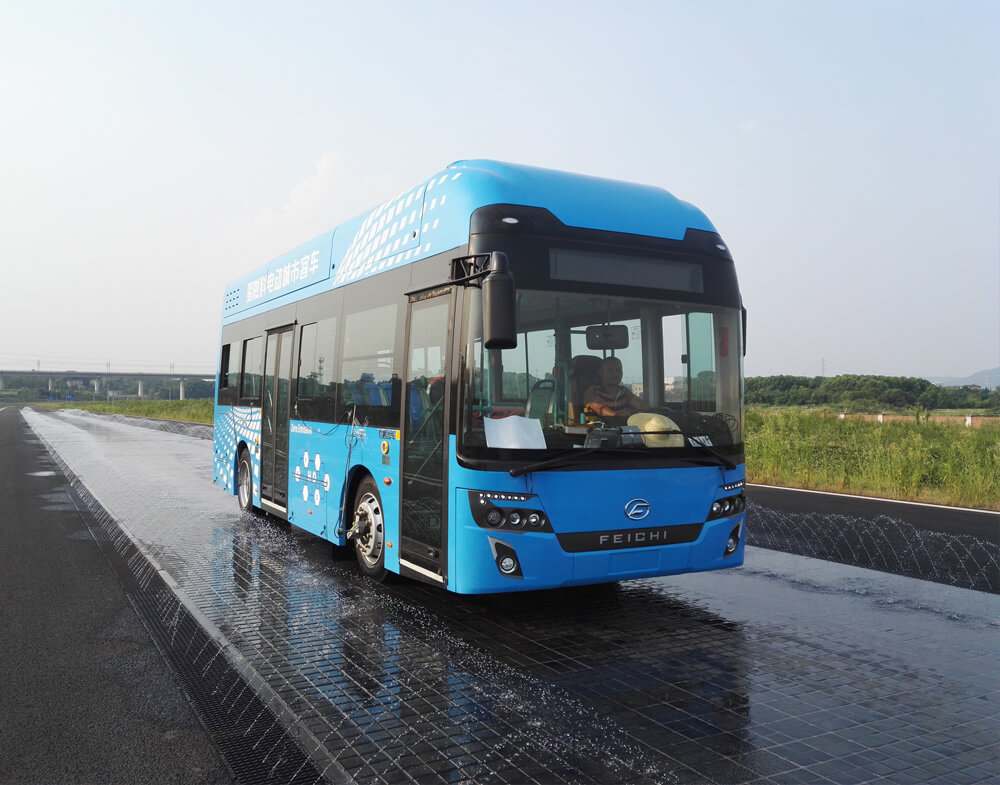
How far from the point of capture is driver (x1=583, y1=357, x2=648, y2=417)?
19.3 feet

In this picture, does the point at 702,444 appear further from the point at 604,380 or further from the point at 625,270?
the point at 625,270

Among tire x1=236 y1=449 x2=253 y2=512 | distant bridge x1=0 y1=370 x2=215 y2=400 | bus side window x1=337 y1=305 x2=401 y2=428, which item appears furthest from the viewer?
distant bridge x1=0 y1=370 x2=215 y2=400

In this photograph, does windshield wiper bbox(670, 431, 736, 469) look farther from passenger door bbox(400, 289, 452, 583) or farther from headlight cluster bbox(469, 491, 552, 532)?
passenger door bbox(400, 289, 452, 583)

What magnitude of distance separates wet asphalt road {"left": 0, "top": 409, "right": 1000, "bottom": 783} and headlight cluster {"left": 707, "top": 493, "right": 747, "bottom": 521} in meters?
0.86

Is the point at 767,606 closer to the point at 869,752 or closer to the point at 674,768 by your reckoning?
the point at 869,752

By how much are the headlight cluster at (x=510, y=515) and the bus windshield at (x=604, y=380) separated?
10.6 inches

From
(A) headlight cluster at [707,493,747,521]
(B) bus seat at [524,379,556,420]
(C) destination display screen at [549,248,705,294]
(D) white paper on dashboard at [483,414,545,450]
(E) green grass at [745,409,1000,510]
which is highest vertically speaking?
(C) destination display screen at [549,248,705,294]

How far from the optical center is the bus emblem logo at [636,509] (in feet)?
19.4

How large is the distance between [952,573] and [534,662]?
17.3ft

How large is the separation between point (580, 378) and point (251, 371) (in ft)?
22.2

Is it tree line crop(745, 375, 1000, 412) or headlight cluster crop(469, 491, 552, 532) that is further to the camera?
tree line crop(745, 375, 1000, 412)

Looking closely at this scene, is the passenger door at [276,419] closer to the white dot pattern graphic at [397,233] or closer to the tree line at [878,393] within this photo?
the white dot pattern graphic at [397,233]

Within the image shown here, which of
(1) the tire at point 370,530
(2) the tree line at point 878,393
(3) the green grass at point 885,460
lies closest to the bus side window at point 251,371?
(1) the tire at point 370,530

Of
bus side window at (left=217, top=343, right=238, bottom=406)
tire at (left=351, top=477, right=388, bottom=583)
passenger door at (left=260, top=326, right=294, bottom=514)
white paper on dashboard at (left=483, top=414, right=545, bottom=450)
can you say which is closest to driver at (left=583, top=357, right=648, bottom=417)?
white paper on dashboard at (left=483, top=414, right=545, bottom=450)
